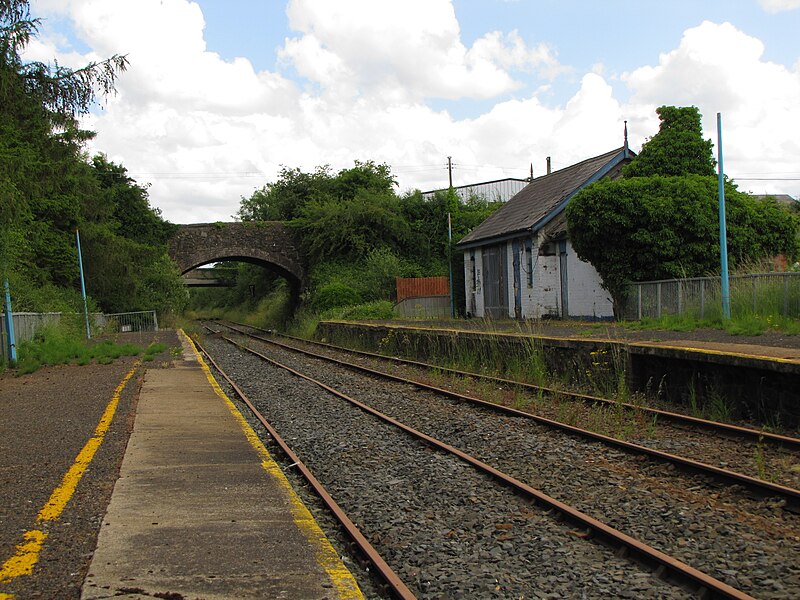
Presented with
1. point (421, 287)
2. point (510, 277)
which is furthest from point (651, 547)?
point (421, 287)

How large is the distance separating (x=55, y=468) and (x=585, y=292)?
1967 cm

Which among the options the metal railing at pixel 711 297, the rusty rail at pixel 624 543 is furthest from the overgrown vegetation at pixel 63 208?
the metal railing at pixel 711 297

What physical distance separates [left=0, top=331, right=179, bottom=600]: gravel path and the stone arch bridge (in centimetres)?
2744

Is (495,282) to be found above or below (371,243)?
below

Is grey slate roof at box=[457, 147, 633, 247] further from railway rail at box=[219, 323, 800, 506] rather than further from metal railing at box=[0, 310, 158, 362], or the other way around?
railway rail at box=[219, 323, 800, 506]

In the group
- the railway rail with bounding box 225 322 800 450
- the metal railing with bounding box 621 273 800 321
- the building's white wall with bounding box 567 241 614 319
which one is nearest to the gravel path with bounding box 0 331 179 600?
the railway rail with bounding box 225 322 800 450

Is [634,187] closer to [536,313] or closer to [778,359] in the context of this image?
[536,313]

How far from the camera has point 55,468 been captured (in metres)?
6.81

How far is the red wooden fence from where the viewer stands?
3578 centimetres

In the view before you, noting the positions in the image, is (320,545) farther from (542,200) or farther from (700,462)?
(542,200)

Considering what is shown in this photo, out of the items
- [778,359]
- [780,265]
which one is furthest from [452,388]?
[780,265]

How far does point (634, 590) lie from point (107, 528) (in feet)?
10.3

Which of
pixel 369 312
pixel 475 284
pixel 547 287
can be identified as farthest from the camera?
pixel 369 312

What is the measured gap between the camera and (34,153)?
1739 centimetres
